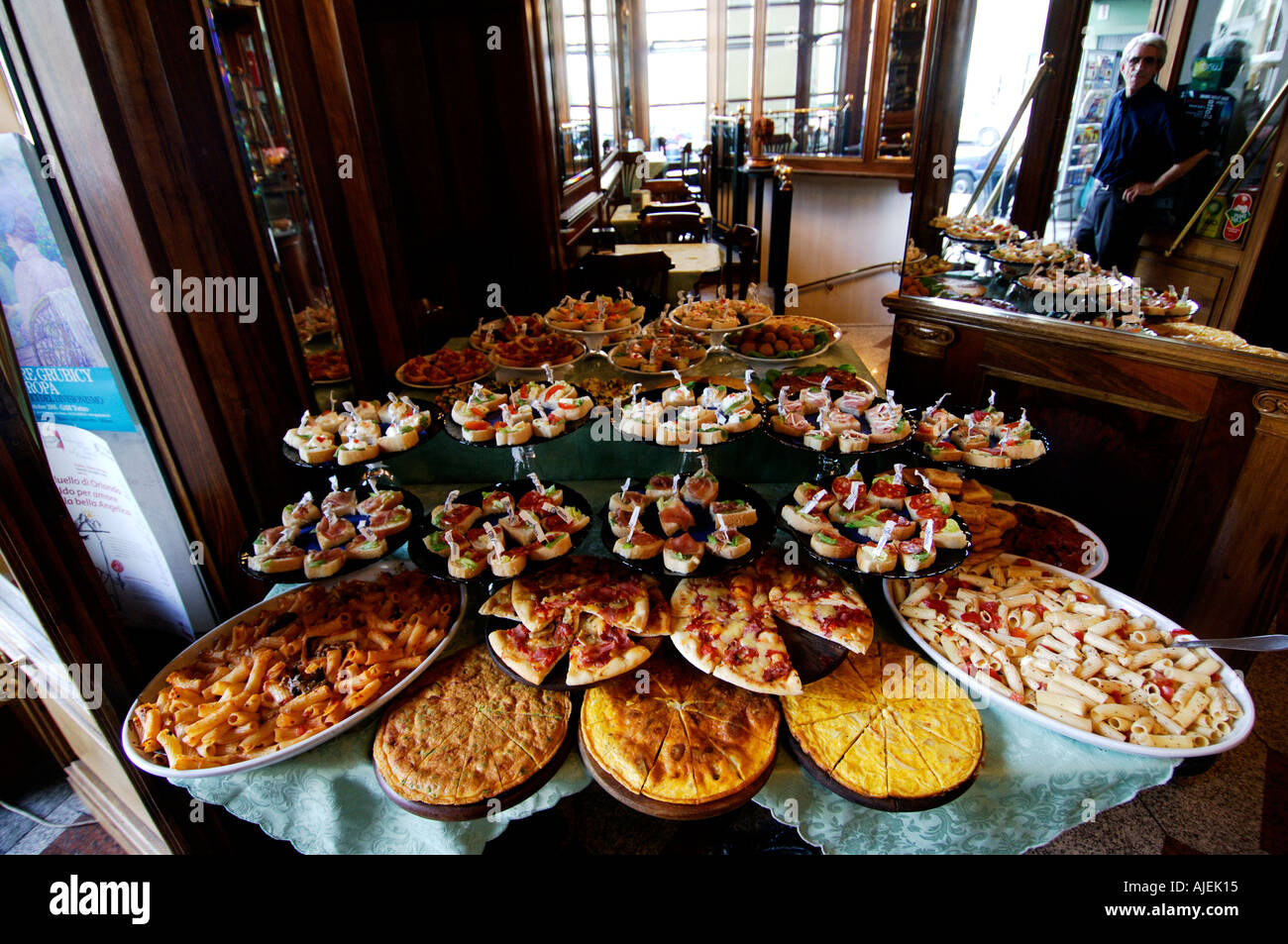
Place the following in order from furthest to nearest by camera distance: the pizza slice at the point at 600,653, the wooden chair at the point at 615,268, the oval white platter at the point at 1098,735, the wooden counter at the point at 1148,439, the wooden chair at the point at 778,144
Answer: the wooden chair at the point at 778,144, the wooden chair at the point at 615,268, the wooden counter at the point at 1148,439, the pizza slice at the point at 600,653, the oval white platter at the point at 1098,735

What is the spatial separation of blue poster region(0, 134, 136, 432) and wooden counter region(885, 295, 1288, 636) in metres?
3.24

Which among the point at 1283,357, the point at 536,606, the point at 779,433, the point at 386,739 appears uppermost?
the point at 1283,357

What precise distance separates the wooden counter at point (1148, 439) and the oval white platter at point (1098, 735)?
3.16 ft

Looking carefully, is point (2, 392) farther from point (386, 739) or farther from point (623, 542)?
point (623, 542)

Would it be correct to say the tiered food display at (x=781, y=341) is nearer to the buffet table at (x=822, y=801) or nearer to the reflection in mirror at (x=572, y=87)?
the buffet table at (x=822, y=801)

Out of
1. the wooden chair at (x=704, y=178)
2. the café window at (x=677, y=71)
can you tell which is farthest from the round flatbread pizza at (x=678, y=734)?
the café window at (x=677, y=71)

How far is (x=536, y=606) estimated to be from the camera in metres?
1.91

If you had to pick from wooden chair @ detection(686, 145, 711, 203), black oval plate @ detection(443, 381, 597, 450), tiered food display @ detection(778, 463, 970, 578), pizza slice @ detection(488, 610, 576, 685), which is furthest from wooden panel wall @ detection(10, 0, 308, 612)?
wooden chair @ detection(686, 145, 711, 203)

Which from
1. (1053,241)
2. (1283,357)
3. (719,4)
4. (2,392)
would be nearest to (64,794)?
(2,392)

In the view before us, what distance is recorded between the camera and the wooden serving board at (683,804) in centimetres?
153

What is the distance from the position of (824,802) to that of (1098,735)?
696 mm

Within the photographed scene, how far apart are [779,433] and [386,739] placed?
1.52m

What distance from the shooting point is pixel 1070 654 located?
1763 millimetres

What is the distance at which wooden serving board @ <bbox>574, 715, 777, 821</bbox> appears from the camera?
1.53 meters
